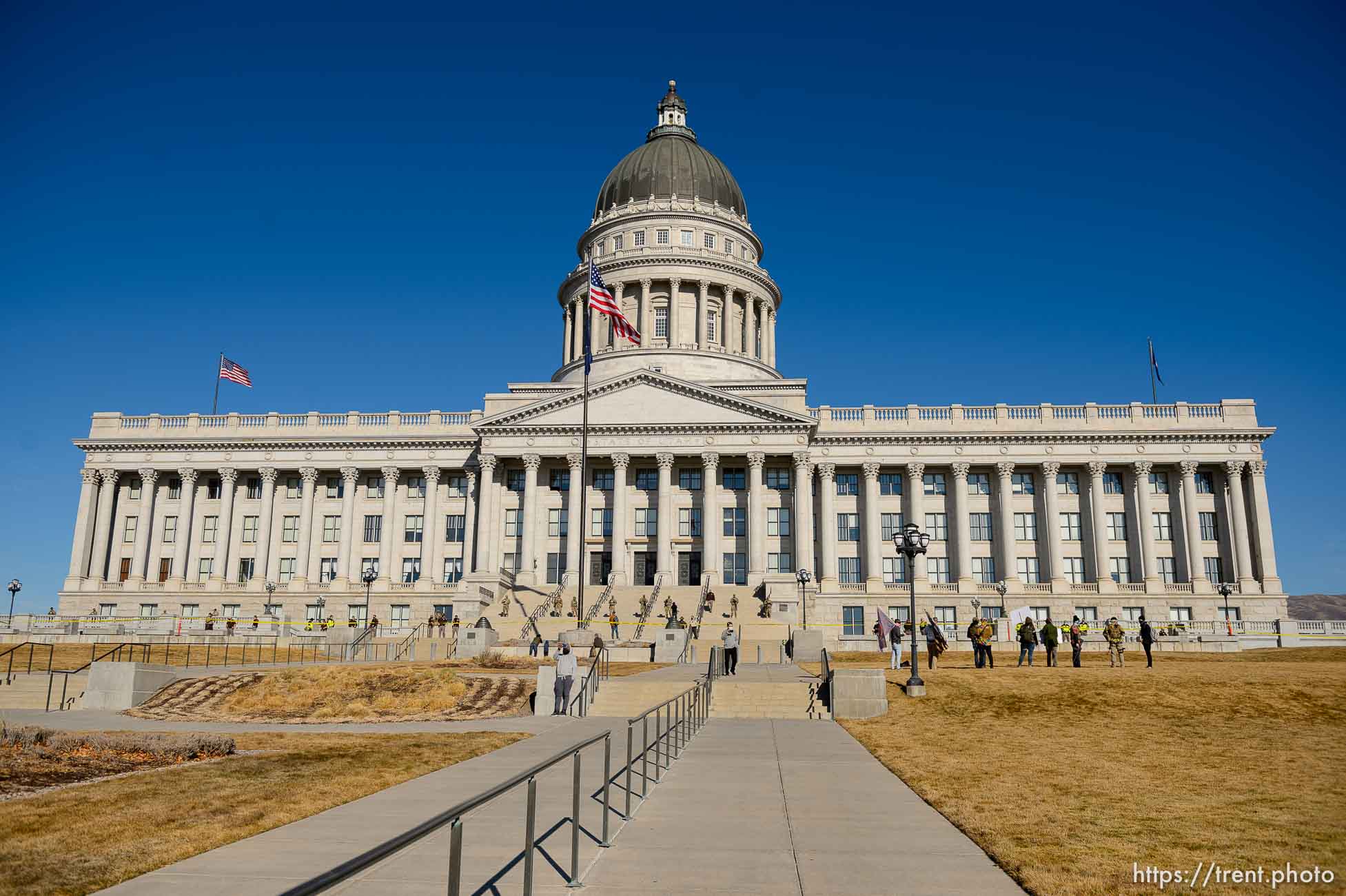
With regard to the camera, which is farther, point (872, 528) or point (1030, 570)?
point (1030, 570)

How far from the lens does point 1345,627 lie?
56781 millimetres

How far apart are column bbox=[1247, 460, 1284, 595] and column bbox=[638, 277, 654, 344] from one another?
47723 millimetres

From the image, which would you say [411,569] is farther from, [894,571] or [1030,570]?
[1030,570]

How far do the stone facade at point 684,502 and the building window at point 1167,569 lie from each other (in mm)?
112

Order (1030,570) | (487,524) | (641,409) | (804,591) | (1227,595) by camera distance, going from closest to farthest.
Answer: (804,591), (1227,595), (487,524), (641,409), (1030,570)

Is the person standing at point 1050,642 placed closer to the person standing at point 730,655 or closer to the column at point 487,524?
the person standing at point 730,655

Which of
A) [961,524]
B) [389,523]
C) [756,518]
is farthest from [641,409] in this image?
[961,524]

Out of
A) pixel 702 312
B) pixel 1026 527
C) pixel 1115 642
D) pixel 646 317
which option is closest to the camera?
pixel 1115 642

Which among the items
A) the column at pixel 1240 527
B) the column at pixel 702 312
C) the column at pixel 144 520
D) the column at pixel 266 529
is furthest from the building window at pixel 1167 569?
the column at pixel 144 520

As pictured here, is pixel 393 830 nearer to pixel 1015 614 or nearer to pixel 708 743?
pixel 708 743

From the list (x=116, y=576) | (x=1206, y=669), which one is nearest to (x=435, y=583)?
(x=116, y=576)

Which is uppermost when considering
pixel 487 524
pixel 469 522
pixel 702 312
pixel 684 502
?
pixel 702 312

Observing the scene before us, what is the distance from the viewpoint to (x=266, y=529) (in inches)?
3009

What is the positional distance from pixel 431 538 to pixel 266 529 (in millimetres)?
13616
